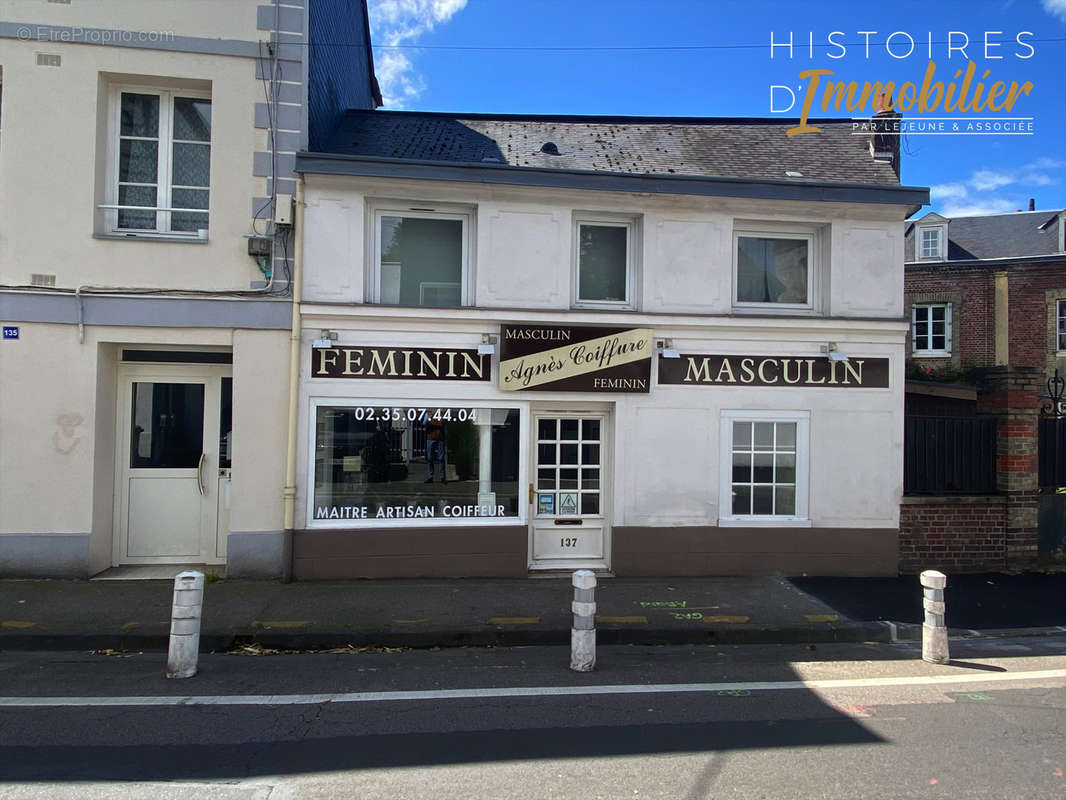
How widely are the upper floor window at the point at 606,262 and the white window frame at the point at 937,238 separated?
19.6 m

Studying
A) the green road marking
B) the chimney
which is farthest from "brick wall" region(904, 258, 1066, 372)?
the green road marking

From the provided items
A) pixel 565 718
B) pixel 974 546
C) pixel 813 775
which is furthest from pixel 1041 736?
pixel 974 546

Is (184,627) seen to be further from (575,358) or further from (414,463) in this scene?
(575,358)

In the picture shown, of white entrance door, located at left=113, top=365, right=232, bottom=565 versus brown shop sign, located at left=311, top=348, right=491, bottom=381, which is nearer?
brown shop sign, located at left=311, top=348, right=491, bottom=381

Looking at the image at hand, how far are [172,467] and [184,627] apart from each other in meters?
3.62

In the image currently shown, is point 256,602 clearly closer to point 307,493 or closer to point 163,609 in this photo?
point 163,609

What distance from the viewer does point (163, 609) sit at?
22.3ft

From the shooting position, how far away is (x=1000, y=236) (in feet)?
80.4

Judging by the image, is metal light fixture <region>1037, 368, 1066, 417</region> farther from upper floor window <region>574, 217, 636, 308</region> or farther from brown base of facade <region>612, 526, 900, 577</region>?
upper floor window <region>574, 217, 636, 308</region>

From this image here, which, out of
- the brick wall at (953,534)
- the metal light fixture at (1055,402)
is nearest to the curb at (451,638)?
the brick wall at (953,534)

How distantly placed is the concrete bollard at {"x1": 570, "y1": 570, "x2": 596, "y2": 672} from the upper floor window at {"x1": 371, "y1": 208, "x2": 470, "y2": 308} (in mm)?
4162

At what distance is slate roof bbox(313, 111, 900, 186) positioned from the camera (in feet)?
31.0

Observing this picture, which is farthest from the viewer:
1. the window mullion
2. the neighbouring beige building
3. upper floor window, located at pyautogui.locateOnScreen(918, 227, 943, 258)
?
upper floor window, located at pyautogui.locateOnScreen(918, 227, 943, 258)

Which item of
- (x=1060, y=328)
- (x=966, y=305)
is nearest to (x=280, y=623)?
(x=966, y=305)
